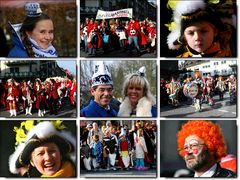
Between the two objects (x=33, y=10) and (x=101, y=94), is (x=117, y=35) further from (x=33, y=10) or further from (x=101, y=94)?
(x=33, y=10)

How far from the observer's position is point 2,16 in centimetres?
305

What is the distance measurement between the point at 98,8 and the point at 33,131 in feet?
2.27

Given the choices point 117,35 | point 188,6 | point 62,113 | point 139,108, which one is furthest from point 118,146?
point 188,6

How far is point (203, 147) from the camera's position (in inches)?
119

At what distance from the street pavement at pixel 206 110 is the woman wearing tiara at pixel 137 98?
0.07 meters

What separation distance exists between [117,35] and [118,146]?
0.55 m

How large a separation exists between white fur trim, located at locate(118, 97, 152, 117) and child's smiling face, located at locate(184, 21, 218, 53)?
0.36 meters

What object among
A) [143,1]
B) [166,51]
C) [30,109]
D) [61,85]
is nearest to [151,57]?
[166,51]

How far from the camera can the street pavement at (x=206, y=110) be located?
3.04m

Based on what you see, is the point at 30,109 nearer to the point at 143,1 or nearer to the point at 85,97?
the point at 85,97

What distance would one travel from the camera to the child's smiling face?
3.03 metres

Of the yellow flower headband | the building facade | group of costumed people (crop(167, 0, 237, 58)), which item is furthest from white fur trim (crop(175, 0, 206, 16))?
the yellow flower headband

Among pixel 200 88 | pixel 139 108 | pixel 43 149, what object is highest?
pixel 200 88

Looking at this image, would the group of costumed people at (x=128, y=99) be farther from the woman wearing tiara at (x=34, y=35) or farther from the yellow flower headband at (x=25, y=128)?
the woman wearing tiara at (x=34, y=35)
